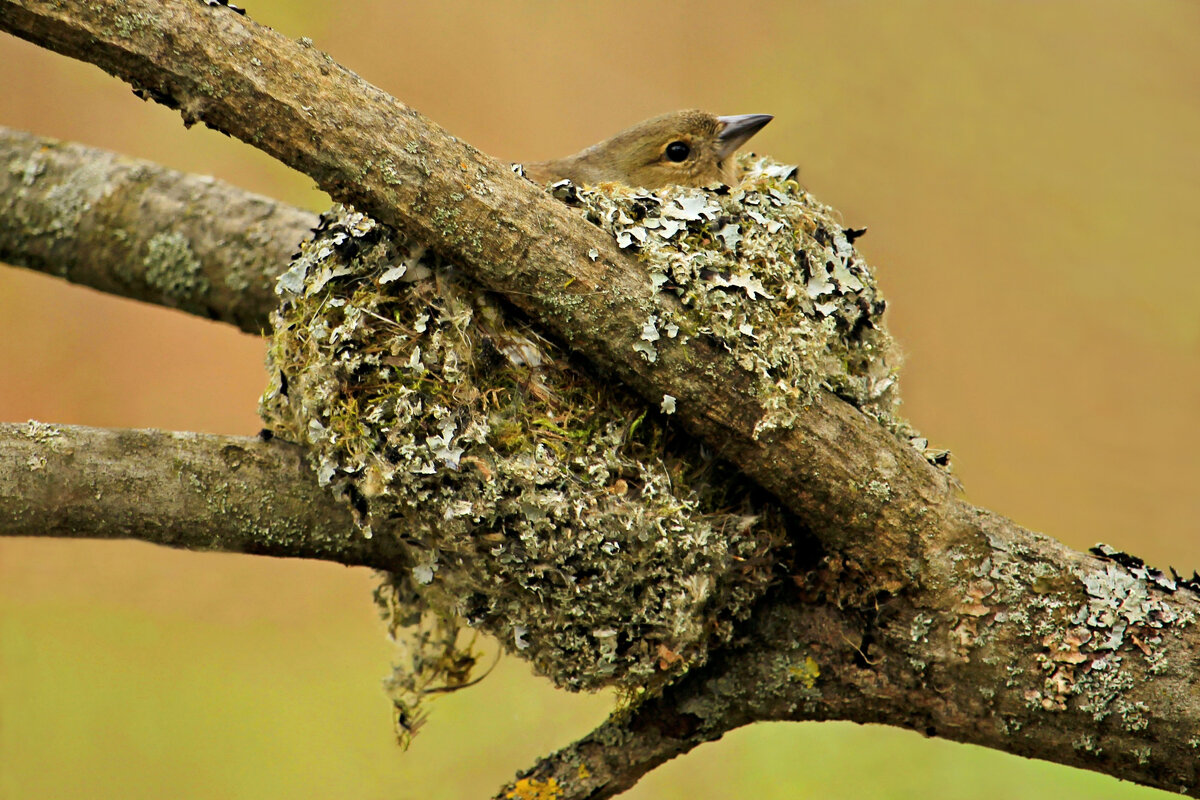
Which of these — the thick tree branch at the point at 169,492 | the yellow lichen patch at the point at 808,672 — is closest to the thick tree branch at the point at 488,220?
the yellow lichen patch at the point at 808,672

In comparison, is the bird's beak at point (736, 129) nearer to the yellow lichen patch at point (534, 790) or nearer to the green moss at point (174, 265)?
the green moss at point (174, 265)

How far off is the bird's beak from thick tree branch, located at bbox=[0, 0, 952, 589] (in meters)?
1.45

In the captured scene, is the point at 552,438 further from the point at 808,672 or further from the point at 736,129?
the point at 736,129

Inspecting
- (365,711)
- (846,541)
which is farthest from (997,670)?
(365,711)

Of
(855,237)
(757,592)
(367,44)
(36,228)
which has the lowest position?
(757,592)

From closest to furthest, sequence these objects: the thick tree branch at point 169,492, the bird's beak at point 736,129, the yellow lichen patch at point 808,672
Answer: the thick tree branch at point 169,492
the yellow lichen patch at point 808,672
the bird's beak at point 736,129

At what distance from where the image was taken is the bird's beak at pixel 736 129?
11.3 ft

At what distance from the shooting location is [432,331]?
2.24 m

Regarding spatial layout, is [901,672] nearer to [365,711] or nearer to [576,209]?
[576,209]

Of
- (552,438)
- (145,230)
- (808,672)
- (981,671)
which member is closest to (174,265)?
(145,230)

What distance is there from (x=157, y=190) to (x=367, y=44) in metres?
1.58

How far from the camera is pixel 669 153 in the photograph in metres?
3.51

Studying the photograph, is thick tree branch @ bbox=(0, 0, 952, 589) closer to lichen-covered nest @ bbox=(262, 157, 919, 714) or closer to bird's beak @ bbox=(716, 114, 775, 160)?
lichen-covered nest @ bbox=(262, 157, 919, 714)

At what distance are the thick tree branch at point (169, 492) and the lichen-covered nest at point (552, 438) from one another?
0.33 ft
